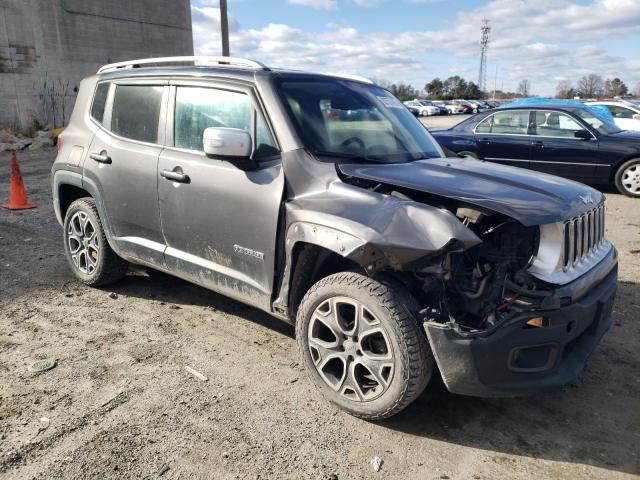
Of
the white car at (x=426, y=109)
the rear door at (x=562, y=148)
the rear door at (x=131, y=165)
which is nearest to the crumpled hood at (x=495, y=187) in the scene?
the rear door at (x=131, y=165)

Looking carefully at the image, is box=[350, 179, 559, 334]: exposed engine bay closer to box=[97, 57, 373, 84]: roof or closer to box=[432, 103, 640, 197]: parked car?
box=[97, 57, 373, 84]: roof

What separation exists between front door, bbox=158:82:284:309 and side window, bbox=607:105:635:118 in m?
16.0

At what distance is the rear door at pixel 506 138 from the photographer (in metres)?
9.84

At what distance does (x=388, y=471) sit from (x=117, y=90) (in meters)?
3.73

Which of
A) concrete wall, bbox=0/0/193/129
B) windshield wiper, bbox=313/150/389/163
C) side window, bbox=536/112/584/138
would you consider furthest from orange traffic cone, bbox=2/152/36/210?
concrete wall, bbox=0/0/193/129

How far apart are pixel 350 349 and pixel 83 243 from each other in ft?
10.2

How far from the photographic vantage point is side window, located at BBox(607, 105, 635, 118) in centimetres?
1636

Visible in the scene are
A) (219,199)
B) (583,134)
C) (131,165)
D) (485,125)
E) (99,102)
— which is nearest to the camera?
(219,199)

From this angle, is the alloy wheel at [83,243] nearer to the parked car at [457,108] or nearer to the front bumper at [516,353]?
the front bumper at [516,353]

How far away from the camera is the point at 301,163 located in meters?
3.26

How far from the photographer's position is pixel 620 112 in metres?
16.8

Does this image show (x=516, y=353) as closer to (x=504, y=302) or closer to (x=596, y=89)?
(x=504, y=302)

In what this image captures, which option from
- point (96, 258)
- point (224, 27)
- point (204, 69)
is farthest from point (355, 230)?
point (224, 27)

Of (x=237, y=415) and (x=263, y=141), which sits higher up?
(x=263, y=141)
